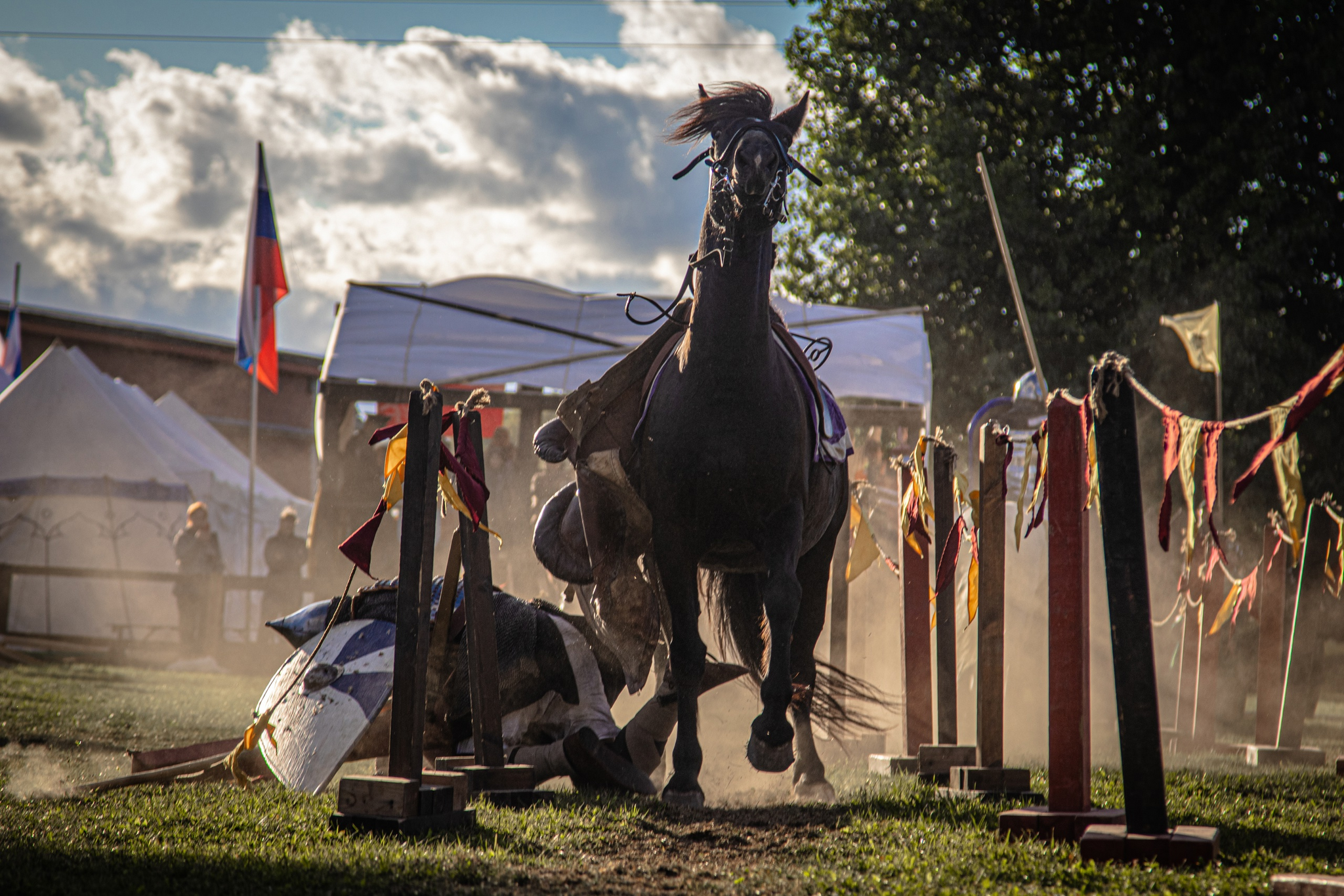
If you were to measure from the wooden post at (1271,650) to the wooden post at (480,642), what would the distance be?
530 cm

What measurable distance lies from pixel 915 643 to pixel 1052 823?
2309 mm

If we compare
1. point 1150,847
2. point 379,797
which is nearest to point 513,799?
point 379,797

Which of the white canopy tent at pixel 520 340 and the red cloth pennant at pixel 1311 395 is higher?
the white canopy tent at pixel 520 340

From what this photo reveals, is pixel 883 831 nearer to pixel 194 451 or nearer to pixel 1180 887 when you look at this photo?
pixel 1180 887

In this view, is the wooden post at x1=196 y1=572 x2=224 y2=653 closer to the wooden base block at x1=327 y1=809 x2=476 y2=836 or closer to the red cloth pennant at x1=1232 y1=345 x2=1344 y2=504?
the wooden base block at x1=327 y1=809 x2=476 y2=836

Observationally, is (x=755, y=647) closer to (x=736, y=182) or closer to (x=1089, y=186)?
(x=736, y=182)

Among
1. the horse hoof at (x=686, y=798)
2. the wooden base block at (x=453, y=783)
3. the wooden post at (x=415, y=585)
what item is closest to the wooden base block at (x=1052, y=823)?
the horse hoof at (x=686, y=798)

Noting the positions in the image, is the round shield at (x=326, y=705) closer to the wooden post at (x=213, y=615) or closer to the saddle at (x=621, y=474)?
the saddle at (x=621, y=474)

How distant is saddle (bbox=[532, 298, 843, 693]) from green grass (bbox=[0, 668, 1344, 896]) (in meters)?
0.89

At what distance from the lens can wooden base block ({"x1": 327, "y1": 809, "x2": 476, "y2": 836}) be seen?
12.3 feet

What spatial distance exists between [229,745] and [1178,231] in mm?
16068

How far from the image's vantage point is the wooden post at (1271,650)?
283 inches

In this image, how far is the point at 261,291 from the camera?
15.9 meters

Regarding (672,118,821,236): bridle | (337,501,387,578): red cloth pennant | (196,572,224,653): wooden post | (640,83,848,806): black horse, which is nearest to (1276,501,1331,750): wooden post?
(640,83,848,806): black horse
